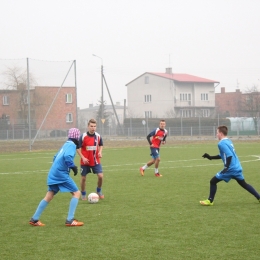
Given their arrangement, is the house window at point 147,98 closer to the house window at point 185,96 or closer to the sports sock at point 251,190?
Result: the house window at point 185,96

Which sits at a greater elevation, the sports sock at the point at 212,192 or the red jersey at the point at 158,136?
the red jersey at the point at 158,136

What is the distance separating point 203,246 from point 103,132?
4115 centimetres

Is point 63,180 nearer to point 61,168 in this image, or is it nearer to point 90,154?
point 61,168

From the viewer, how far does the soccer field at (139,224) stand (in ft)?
23.3

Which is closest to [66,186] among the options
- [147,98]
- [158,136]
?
[158,136]

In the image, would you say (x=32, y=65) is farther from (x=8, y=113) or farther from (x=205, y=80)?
(x=205, y=80)

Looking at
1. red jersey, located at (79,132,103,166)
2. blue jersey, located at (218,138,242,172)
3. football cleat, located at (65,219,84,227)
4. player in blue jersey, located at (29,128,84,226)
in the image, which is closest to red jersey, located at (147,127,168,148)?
red jersey, located at (79,132,103,166)

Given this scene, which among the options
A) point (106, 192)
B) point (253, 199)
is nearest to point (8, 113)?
point (106, 192)

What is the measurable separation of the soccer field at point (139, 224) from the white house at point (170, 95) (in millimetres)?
61668

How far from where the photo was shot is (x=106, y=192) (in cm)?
1347

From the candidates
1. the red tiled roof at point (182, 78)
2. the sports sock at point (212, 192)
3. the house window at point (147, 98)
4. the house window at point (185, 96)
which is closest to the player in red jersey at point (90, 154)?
the sports sock at point (212, 192)

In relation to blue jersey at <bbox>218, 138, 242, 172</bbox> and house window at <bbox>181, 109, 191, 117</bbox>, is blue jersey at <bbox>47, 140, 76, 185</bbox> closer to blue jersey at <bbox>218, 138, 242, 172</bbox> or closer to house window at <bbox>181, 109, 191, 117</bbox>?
blue jersey at <bbox>218, 138, 242, 172</bbox>

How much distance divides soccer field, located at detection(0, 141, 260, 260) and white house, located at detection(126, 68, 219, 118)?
6167cm

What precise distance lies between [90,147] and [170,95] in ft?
217
